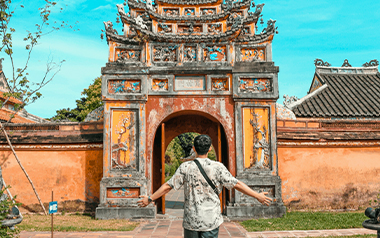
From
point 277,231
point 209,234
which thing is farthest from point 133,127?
point 209,234

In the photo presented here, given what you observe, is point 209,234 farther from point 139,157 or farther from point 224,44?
point 224,44

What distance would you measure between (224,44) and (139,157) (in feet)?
12.4

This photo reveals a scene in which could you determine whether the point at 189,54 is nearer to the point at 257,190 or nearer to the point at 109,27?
the point at 109,27

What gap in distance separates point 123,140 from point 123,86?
57.1 inches

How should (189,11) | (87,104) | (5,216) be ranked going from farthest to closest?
(87,104), (189,11), (5,216)

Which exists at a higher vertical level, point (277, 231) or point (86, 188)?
point (86, 188)

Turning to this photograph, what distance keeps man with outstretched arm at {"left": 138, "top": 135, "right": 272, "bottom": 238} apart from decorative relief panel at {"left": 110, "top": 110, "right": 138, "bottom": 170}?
17.6ft

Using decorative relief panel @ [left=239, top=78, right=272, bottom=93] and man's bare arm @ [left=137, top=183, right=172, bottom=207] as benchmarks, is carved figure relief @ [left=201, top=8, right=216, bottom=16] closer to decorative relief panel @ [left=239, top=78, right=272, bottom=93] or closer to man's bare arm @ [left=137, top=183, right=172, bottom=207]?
decorative relief panel @ [left=239, top=78, right=272, bottom=93]

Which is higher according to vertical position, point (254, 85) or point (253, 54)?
point (253, 54)

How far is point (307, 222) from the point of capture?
7.65 m

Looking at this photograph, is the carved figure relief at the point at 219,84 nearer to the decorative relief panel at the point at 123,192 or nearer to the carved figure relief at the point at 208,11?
the carved figure relief at the point at 208,11

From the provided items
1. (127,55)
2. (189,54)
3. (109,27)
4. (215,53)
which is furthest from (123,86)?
(215,53)

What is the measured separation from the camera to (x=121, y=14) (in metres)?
9.71

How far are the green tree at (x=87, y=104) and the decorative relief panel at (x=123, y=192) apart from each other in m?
11.6
